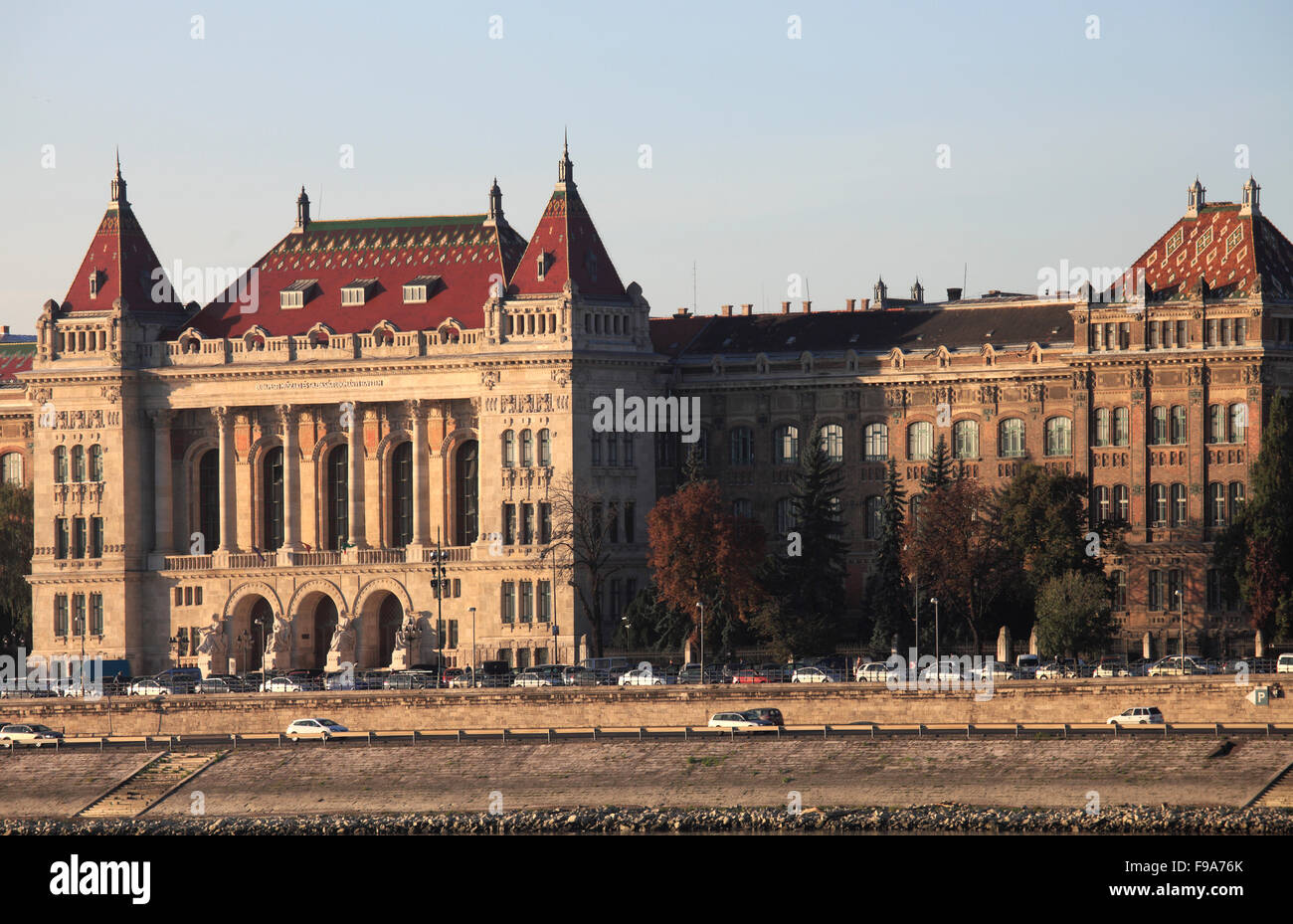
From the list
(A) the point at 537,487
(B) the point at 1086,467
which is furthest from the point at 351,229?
(B) the point at 1086,467

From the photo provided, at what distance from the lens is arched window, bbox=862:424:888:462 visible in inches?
6452

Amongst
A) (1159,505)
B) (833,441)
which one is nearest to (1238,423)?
(1159,505)

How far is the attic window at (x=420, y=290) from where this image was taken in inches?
6511

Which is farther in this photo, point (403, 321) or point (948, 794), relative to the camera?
point (403, 321)

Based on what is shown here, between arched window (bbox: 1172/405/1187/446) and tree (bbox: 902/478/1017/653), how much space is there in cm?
955

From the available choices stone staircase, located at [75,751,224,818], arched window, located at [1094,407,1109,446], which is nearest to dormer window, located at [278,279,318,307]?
stone staircase, located at [75,751,224,818]

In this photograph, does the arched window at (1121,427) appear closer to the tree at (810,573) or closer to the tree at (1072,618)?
the tree at (1072,618)

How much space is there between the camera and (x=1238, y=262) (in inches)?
6132

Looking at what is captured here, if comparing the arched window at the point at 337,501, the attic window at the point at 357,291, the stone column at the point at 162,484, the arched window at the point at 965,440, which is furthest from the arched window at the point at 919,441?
the stone column at the point at 162,484

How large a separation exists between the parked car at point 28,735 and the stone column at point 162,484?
82.3ft

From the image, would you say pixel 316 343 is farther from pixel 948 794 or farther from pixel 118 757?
pixel 948 794

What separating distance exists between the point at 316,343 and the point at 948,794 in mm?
52589
